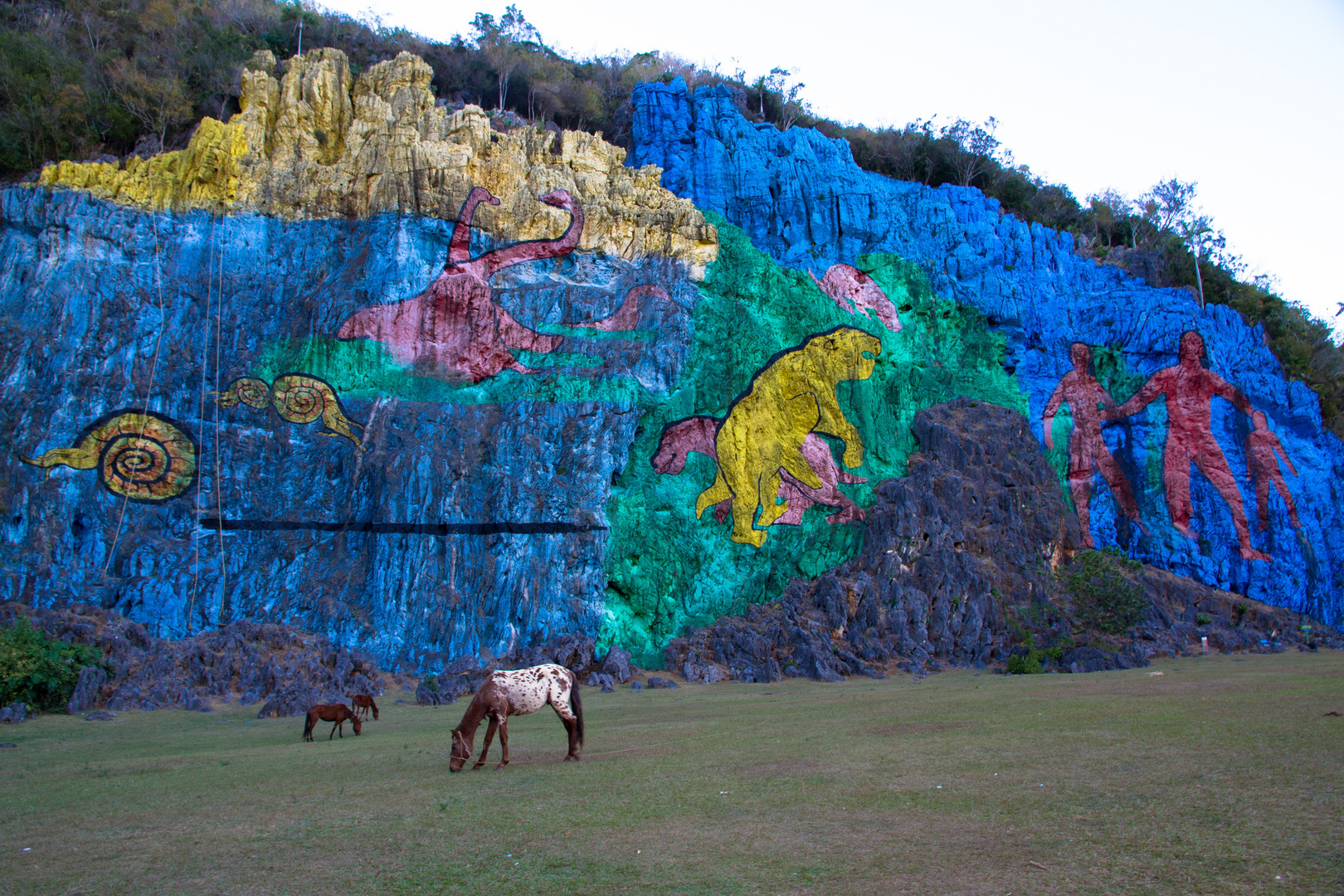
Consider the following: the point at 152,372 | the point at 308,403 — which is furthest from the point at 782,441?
the point at 152,372

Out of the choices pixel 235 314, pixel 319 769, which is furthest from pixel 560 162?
pixel 319 769

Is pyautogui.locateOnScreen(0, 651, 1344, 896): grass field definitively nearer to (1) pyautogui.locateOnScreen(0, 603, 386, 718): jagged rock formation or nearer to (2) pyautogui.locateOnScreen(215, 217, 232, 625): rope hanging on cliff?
(1) pyautogui.locateOnScreen(0, 603, 386, 718): jagged rock formation

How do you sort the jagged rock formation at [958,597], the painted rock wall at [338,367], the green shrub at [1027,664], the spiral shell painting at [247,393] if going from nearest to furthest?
the green shrub at [1027,664], the painted rock wall at [338,367], the jagged rock formation at [958,597], the spiral shell painting at [247,393]

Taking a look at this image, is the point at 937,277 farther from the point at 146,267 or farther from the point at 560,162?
the point at 146,267

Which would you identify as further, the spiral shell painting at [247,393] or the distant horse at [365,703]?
the spiral shell painting at [247,393]

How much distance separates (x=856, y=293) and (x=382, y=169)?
1457 centimetres

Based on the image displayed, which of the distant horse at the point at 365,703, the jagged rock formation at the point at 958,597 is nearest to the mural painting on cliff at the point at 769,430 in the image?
the jagged rock formation at the point at 958,597

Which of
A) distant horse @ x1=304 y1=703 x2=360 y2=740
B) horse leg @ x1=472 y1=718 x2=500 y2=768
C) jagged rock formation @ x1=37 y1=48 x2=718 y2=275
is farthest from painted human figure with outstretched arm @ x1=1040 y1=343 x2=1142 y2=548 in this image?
horse leg @ x1=472 y1=718 x2=500 y2=768

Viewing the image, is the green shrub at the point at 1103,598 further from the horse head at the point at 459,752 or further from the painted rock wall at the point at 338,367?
the horse head at the point at 459,752

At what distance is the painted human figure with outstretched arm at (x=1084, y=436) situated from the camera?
2789 cm

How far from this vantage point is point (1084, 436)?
28453 millimetres

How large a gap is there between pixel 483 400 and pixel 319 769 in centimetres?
1506

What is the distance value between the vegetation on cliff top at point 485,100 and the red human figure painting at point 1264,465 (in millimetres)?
3576

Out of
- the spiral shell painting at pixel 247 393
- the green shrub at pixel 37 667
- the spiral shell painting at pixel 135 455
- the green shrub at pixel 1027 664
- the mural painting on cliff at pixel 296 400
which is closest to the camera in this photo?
the green shrub at pixel 37 667
